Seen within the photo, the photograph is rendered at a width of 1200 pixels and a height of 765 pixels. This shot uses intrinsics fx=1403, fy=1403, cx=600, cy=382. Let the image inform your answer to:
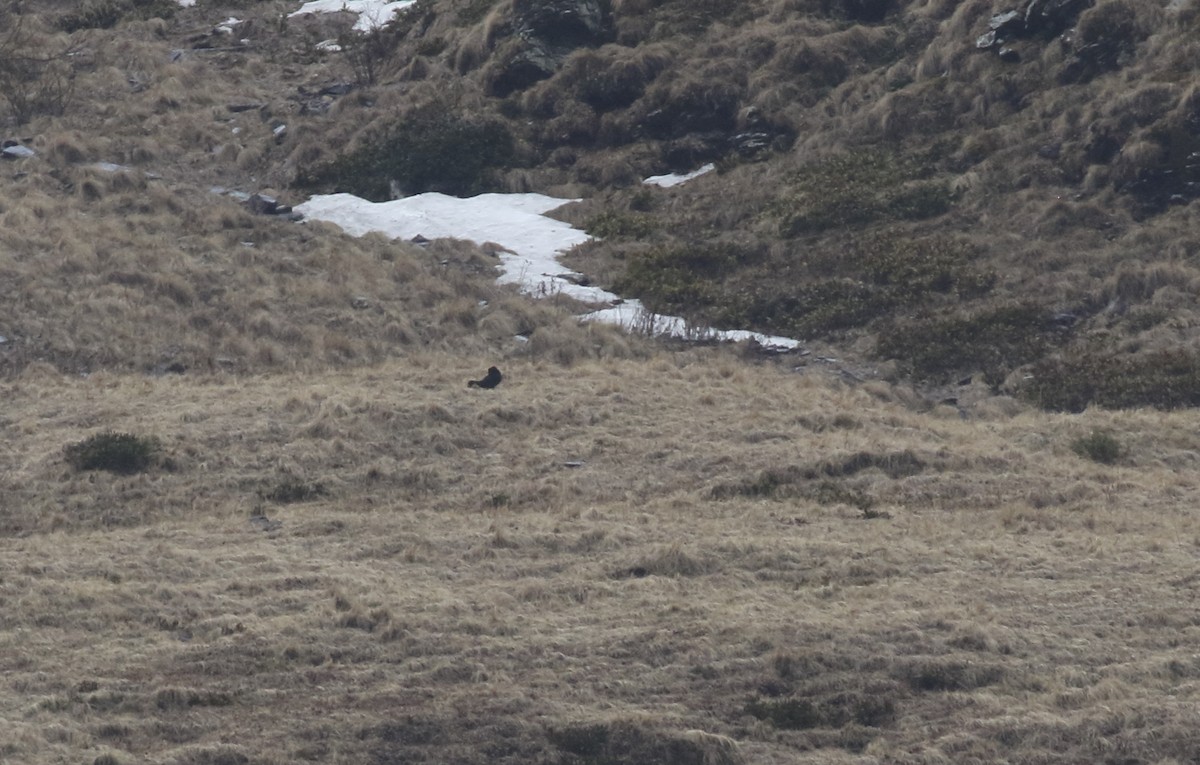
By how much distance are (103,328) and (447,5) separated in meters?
19.2

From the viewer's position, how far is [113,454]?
15234 mm

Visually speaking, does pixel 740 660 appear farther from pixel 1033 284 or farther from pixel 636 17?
pixel 636 17

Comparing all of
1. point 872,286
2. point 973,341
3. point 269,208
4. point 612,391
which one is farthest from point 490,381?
point 269,208

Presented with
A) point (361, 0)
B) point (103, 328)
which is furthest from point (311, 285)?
point (361, 0)

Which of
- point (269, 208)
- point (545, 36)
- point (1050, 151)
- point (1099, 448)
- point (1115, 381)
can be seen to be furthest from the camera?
point (545, 36)

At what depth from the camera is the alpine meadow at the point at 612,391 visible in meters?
9.70

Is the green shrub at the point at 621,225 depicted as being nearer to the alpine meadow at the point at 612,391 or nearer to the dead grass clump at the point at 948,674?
the alpine meadow at the point at 612,391

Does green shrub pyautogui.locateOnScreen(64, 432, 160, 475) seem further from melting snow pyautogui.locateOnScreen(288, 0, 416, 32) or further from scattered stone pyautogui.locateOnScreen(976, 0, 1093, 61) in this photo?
melting snow pyautogui.locateOnScreen(288, 0, 416, 32)

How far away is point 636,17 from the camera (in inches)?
1321

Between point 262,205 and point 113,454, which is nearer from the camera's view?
point 113,454

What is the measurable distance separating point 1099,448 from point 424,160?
57.0 feet

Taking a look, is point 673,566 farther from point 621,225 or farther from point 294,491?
point 621,225

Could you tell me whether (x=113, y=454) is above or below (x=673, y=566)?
below

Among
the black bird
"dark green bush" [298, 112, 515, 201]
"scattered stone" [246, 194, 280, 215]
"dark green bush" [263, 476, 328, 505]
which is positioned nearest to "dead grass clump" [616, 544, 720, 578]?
"dark green bush" [263, 476, 328, 505]
